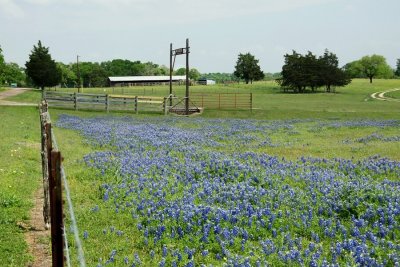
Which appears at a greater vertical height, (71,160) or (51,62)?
(51,62)

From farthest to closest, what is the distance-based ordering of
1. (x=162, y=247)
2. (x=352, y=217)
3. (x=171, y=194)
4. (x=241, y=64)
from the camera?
(x=241, y=64)
(x=171, y=194)
(x=352, y=217)
(x=162, y=247)

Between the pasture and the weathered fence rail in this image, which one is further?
the weathered fence rail

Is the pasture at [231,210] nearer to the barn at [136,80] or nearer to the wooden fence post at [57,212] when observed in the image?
the wooden fence post at [57,212]

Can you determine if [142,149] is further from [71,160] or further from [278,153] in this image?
[278,153]

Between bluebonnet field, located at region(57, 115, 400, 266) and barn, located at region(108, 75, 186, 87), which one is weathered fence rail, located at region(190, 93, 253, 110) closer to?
bluebonnet field, located at region(57, 115, 400, 266)

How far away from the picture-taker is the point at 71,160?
14680 millimetres

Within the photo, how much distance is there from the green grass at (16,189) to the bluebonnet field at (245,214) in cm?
114

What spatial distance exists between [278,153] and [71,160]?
7.39m

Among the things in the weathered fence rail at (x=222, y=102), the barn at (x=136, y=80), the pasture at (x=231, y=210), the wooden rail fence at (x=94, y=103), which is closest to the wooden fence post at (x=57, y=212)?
the pasture at (x=231, y=210)

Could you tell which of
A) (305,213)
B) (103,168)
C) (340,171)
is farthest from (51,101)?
(305,213)

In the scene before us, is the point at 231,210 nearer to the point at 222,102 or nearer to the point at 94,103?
the point at 94,103

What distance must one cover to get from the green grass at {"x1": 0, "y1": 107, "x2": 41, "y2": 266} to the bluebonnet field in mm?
1142

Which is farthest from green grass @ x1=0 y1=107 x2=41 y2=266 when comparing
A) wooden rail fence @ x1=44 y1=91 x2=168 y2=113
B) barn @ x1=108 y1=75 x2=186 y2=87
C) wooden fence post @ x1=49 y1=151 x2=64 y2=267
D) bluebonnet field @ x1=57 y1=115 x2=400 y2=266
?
barn @ x1=108 y1=75 x2=186 y2=87

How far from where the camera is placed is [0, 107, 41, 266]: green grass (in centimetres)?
723
